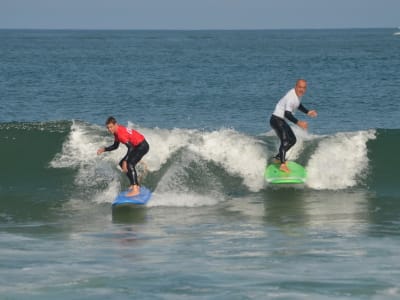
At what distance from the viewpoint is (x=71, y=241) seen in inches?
470

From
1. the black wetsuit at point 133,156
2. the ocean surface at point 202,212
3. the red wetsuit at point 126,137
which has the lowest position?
the ocean surface at point 202,212

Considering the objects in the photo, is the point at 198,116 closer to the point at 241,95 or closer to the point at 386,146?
the point at 241,95

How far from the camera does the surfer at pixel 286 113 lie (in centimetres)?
1499

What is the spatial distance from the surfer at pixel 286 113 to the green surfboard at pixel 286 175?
0.38 ft

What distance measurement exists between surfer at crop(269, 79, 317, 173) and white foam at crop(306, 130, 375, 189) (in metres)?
0.99

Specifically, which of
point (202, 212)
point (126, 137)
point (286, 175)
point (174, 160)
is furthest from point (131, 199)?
point (174, 160)

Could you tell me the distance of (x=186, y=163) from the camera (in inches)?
675

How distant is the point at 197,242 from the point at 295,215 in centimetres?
251

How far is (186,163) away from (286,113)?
2840mm

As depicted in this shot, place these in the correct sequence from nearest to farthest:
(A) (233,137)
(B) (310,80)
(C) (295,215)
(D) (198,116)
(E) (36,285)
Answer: (E) (36,285), (C) (295,215), (A) (233,137), (D) (198,116), (B) (310,80)

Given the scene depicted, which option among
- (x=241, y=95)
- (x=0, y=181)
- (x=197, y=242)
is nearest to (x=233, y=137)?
(x=0, y=181)

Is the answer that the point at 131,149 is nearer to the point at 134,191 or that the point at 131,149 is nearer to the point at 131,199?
the point at 134,191

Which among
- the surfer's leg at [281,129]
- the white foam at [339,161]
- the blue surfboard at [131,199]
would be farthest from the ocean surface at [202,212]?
the surfer's leg at [281,129]

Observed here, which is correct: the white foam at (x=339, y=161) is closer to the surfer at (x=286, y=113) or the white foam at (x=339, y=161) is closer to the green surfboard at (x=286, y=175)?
the green surfboard at (x=286, y=175)
